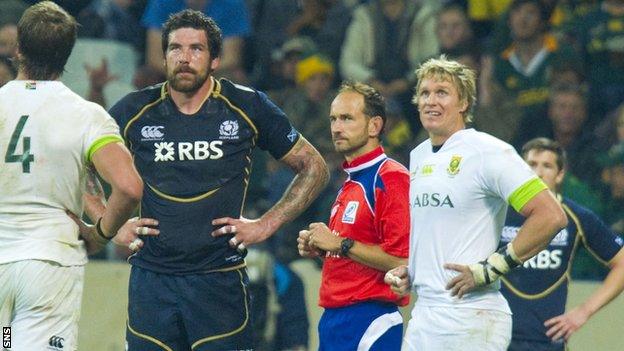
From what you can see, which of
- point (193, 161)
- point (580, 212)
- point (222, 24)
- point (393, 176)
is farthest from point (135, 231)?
point (222, 24)

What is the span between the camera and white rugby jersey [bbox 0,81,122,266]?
6457 mm

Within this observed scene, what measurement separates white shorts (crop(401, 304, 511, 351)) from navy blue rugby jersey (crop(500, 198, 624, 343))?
187cm

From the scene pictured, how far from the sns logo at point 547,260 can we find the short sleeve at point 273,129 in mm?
1982

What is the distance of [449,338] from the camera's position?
22.3 ft

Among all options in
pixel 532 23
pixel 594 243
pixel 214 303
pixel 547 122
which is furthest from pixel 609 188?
pixel 214 303

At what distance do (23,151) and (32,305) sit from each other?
2.39 feet

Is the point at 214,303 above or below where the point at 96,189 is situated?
below

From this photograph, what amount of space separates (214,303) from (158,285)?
1.05 ft

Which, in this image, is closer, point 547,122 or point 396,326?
point 396,326

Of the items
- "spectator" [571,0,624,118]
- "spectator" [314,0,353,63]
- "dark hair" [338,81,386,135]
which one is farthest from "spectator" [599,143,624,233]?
"dark hair" [338,81,386,135]

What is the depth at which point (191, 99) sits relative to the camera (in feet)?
24.8

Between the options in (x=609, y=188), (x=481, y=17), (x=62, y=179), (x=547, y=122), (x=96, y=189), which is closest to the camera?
(x=62, y=179)

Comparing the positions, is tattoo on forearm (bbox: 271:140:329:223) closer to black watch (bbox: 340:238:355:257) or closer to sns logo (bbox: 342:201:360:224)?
sns logo (bbox: 342:201:360:224)

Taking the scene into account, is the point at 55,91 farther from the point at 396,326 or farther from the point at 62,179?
the point at 396,326
